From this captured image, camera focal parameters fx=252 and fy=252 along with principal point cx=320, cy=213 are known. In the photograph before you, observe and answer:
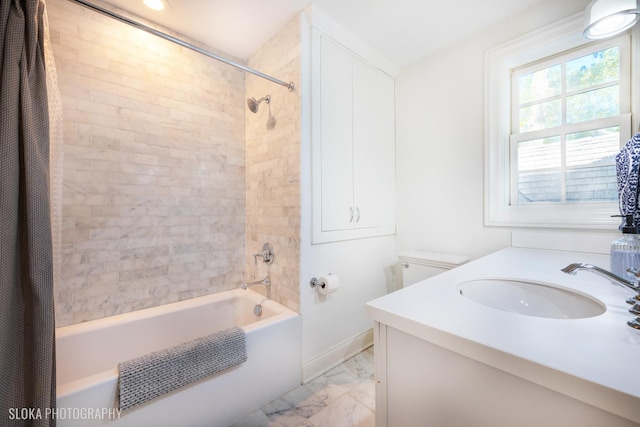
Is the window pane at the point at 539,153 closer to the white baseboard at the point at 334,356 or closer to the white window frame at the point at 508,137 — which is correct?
the white window frame at the point at 508,137

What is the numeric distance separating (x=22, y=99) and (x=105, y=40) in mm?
1053

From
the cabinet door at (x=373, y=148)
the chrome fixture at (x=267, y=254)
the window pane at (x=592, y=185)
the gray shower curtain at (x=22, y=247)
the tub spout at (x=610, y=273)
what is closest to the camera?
the tub spout at (x=610, y=273)

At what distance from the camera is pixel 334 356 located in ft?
6.29

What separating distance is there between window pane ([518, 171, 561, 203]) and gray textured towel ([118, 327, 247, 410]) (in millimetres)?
2127

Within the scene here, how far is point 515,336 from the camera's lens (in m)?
0.62

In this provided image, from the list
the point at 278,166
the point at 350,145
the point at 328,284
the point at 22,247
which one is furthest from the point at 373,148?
the point at 22,247

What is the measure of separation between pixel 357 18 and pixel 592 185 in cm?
188

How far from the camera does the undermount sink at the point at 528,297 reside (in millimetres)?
970

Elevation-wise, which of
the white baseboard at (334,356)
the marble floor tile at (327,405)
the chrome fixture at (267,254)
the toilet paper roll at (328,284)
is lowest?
the marble floor tile at (327,405)

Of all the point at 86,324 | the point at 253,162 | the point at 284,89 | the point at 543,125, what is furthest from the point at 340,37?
the point at 86,324

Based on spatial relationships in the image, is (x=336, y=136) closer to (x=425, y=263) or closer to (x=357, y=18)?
(x=357, y=18)

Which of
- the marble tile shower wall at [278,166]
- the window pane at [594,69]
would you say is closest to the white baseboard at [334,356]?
the marble tile shower wall at [278,166]

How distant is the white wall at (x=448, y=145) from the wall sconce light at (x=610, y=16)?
0.51 meters

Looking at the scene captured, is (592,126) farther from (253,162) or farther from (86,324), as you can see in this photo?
(86,324)
